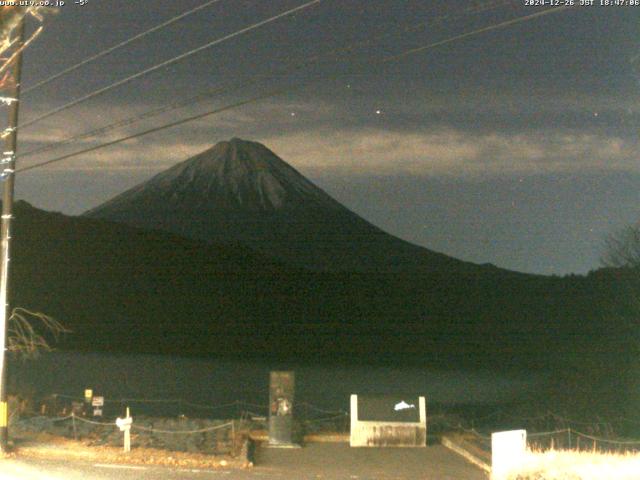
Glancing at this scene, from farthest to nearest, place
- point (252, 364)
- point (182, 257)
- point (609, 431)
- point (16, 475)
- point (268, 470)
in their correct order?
point (182, 257)
point (252, 364)
point (609, 431)
point (268, 470)
point (16, 475)

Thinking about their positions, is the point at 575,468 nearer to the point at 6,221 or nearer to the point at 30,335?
the point at 6,221

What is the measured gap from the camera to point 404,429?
20531 mm

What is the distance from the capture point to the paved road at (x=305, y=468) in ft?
48.5

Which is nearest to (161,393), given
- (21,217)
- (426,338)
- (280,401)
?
(280,401)

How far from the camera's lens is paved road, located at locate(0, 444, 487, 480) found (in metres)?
14.8

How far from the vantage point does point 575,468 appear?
41.9 feet

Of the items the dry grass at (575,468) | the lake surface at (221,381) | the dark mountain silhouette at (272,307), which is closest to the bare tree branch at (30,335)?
the dry grass at (575,468)

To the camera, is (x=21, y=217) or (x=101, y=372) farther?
(x=21, y=217)

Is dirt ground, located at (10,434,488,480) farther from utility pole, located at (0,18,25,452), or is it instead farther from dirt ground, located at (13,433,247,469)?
utility pole, located at (0,18,25,452)

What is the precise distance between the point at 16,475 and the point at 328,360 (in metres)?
75.6

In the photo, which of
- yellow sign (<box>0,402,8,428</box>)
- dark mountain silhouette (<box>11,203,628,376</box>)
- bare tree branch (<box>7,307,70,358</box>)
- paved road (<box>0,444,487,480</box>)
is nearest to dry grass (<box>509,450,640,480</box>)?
paved road (<box>0,444,487,480</box>)

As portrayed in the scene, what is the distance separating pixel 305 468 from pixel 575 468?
5.81 m

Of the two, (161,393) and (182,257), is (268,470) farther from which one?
(182,257)

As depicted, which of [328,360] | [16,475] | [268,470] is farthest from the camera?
[328,360]
